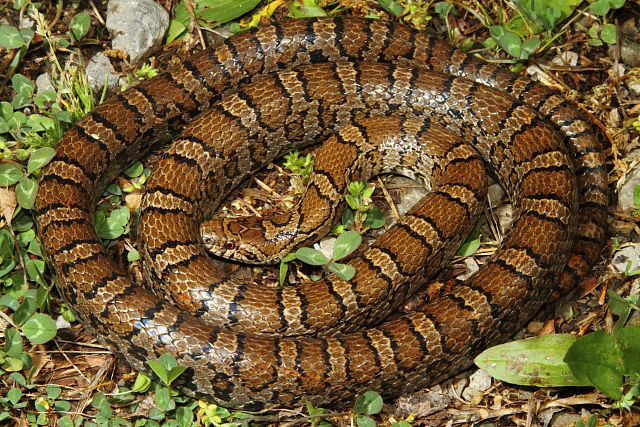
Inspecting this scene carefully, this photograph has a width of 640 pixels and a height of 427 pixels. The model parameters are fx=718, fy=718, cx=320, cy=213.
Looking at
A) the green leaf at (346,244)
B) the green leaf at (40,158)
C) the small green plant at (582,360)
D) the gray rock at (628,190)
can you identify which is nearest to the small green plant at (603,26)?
the gray rock at (628,190)

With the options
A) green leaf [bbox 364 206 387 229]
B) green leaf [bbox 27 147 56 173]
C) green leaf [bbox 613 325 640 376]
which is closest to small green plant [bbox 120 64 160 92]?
green leaf [bbox 27 147 56 173]

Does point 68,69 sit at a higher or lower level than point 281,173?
higher

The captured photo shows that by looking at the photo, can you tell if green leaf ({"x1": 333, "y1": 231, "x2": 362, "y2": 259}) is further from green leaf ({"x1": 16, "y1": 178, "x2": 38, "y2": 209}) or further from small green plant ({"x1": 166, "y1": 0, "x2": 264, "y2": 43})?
small green plant ({"x1": 166, "y1": 0, "x2": 264, "y2": 43})

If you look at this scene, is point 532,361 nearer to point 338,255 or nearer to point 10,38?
point 338,255

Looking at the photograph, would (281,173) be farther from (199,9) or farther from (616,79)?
(616,79)

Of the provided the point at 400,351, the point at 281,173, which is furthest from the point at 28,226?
the point at 400,351

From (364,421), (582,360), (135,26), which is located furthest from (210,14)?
(582,360)
